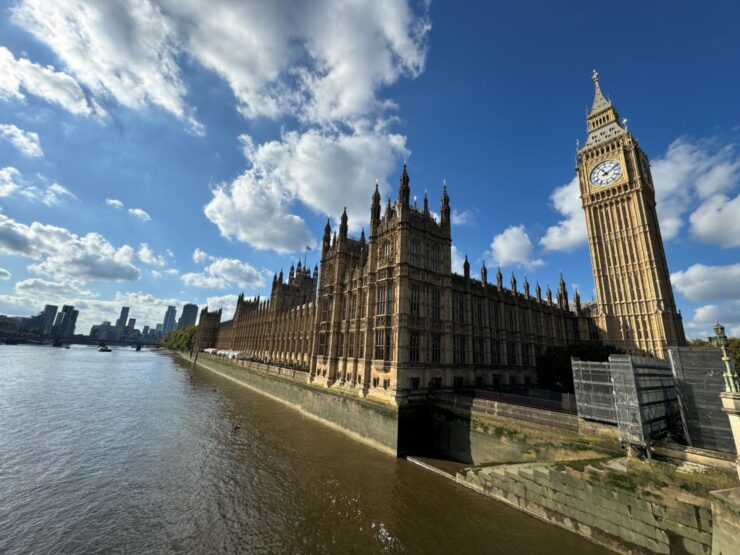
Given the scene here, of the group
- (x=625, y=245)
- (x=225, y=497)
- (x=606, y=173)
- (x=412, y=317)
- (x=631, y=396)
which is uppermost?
(x=606, y=173)

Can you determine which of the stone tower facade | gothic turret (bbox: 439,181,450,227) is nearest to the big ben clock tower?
the stone tower facade

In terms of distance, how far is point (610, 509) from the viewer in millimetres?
15820

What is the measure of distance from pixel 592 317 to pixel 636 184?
101 ft

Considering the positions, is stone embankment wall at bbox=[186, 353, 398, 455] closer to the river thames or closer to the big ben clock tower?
the river thames

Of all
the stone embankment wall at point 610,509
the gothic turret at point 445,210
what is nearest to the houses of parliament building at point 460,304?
the gothic turret at point 445,210

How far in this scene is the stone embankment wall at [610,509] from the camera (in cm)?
1373

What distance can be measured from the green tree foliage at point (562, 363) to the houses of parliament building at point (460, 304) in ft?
13.8

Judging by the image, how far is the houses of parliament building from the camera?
37094mm

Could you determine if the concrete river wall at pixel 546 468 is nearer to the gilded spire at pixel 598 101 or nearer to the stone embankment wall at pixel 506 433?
the stone embankment wall at pixel 506 433

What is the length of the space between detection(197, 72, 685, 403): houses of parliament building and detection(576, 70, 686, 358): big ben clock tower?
8.9 inches

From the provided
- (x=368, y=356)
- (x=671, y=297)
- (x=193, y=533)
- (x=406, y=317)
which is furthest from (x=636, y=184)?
(x=193, y=533)

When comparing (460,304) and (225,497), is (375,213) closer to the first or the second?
(460,304)

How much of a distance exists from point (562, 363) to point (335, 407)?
3307cm

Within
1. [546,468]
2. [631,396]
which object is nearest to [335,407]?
[546,468]
